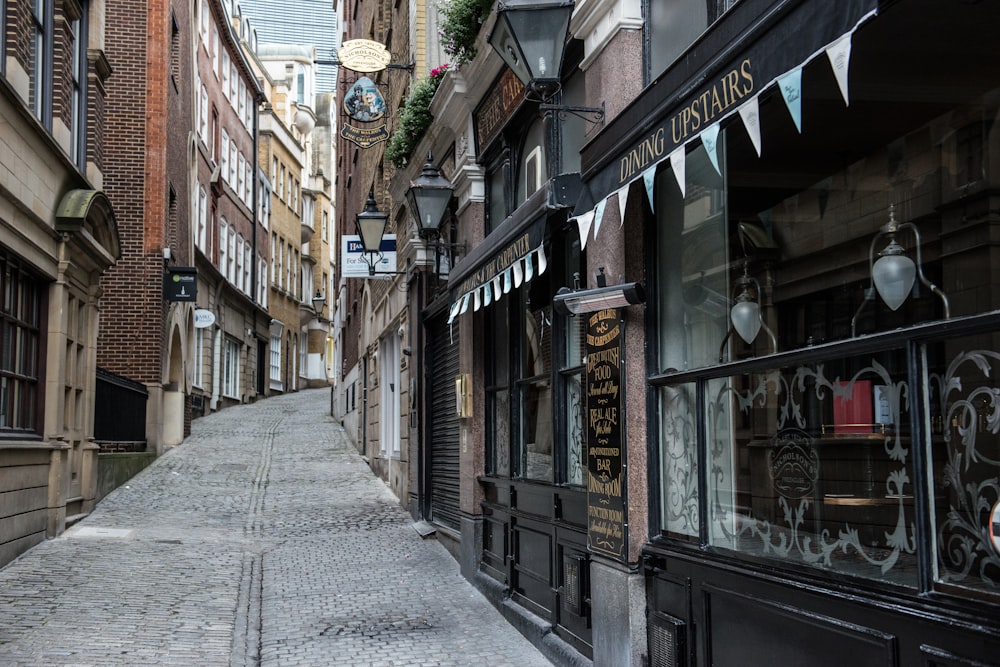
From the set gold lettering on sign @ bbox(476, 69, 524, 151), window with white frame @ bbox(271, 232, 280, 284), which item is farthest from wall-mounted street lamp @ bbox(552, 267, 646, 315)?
window with white frame @ bbox(271, 232, 280, 284)

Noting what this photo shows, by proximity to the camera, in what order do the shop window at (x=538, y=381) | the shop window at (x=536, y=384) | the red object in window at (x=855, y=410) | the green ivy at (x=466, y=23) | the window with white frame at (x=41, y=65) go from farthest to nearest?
1. the window with white frame at (x=41, y=65)
2. the green ivy at (x=466, y=23)
3. the shop window at (x=536, y=384)
4. the shop window at (x=538, y=381)
5. the red object in window at (x=855, y=410)

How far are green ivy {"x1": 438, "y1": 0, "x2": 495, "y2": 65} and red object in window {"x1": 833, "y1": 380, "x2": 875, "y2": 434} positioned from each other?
6282mm

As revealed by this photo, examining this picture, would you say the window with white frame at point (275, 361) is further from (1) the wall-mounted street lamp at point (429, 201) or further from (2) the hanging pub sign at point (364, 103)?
(1) the wall-mounted street lamp at point (429, 201)

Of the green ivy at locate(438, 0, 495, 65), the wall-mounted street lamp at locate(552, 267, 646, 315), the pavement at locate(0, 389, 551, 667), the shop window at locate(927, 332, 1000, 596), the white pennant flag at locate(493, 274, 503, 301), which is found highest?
the green ivy at locate(438, 0, 495, 65)

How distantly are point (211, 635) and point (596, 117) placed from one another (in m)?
4.94

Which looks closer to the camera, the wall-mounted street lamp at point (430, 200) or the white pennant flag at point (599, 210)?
the white pennant flag at point (599, 210)

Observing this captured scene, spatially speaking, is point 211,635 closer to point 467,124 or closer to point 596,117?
point 596,117

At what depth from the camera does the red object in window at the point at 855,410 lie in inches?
173

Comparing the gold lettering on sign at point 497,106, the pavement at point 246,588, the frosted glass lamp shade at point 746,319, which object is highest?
the gold lettering on sign at point 497,106

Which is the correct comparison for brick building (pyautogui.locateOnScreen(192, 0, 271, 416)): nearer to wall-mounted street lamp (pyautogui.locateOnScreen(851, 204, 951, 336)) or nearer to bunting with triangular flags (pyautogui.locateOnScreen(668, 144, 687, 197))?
bunting with triangular flags (pyautogui.locateOnScreen(668, 144, 687, 197))

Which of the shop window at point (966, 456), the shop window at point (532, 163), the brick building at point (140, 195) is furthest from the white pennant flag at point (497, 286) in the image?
the brick building at point (140, 195)

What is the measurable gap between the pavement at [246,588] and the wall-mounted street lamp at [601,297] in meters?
2.77

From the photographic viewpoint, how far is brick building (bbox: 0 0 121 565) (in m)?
10.9

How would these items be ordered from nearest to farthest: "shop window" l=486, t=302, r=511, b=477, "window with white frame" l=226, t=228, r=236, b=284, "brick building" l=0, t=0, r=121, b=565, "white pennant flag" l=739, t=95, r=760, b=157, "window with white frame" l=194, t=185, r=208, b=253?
"white pennant flag" l=739, t=95, r=760, b=157 → "shop window" l=486, t=302, r=511, b=477 → "brick building" l=0, t=0, r=121, b=565 → "window with white frame" l=194, t=185, r=208, b=253 → "window with white frame" l=226, t=228, r=236, b=284
